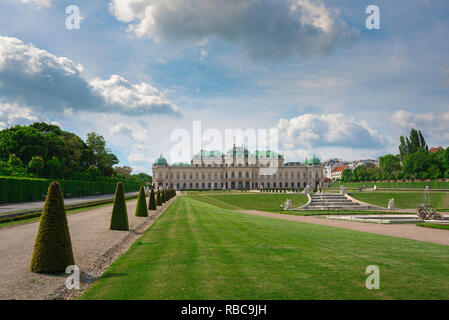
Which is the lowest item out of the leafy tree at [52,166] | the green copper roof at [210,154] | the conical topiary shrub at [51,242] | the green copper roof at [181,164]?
the conical topiary shrub at [51,242]

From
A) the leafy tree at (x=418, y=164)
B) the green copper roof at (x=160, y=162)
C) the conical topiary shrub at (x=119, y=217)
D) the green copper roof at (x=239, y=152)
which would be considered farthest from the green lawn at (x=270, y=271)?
the green copper roof at (x=160, y=162)

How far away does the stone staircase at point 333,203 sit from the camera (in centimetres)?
3388

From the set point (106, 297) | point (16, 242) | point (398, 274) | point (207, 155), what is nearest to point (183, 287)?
point (106, 297)

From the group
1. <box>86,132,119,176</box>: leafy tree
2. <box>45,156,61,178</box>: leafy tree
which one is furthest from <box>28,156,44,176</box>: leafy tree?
<box>86,132,119,176</box>: leafy tree

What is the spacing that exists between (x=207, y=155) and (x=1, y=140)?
8642 centimetres

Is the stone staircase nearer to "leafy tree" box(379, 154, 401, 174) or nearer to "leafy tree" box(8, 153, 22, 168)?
"leafy tree" box(8, 153, 22, 168)

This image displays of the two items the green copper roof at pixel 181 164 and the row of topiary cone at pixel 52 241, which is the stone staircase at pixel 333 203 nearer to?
the row of topiary cone at pixel 52 241

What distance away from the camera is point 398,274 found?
6.58 meters

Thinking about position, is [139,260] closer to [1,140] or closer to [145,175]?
[1,140]

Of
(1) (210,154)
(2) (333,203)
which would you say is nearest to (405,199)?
(2) (333,203)

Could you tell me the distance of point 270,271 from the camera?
6660 millimetres

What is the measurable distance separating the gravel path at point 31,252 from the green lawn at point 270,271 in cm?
96

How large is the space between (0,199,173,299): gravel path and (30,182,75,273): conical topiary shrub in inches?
8.3

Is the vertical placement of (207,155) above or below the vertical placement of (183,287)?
above
